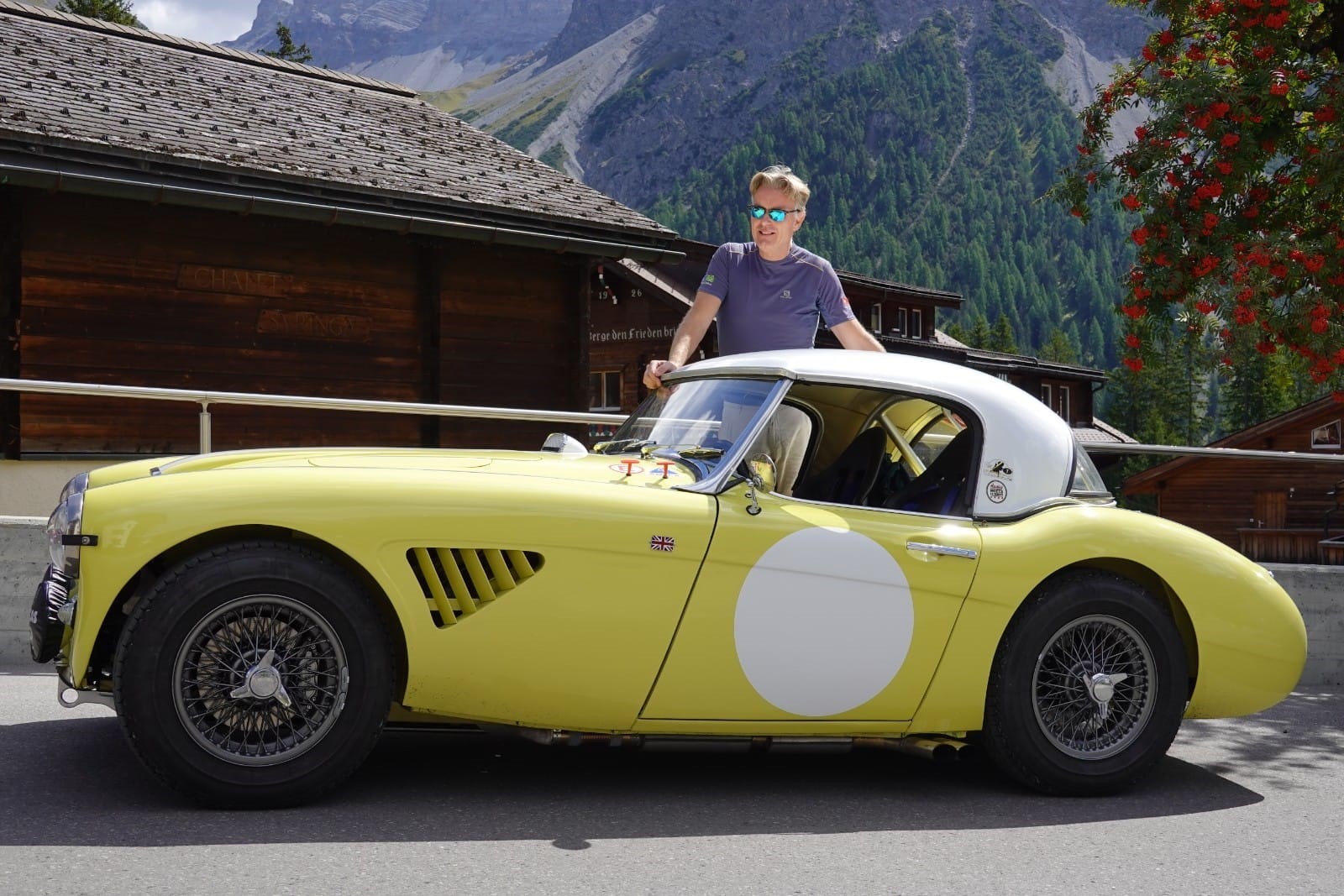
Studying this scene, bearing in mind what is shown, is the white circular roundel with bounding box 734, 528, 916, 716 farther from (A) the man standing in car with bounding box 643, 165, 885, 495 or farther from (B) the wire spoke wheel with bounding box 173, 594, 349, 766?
(A) the man standing in car with bounding box 643, 165, 885, 495

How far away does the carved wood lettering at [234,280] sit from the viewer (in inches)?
589

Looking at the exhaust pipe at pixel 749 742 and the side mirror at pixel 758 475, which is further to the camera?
the side mirror at pixel 758 475

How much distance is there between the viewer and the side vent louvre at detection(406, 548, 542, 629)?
165 inches

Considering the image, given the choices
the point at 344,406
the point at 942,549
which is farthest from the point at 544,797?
the point at 344,406

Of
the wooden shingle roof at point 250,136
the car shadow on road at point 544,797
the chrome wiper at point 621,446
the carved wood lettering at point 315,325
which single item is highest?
the wooden shingle roof at point 250,136

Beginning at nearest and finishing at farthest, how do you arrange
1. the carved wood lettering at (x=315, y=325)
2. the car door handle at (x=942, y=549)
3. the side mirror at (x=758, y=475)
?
the side mirror at (x=758, y=475)
the car door handle at (x=942, y=549)
the carved wood lettering at (x=315, y=325)

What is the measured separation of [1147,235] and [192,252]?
9856mm

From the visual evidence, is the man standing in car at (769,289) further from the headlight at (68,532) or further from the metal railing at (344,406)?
the headlight at (68,532)

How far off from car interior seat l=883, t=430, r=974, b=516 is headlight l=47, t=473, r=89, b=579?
108 inches

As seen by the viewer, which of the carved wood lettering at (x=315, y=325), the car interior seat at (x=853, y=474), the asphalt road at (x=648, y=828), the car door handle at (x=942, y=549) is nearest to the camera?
the asphalt road at (x=648, y=828)

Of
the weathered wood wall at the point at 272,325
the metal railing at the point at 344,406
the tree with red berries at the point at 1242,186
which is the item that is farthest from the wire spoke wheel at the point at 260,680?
the weathered wood wall at the point at 272,325

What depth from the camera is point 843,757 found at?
538 cm

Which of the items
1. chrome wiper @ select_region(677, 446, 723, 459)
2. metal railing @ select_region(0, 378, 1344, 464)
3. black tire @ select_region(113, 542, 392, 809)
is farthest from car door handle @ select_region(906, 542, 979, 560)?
metal railing @ select_region(0, 378, 1344, 464)

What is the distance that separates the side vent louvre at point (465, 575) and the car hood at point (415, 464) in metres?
0.31
